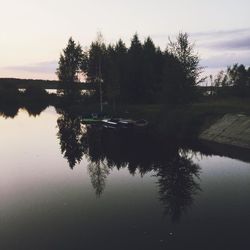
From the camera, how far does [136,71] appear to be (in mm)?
92500

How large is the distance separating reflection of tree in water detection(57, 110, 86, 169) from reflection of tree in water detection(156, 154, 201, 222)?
10764 mm

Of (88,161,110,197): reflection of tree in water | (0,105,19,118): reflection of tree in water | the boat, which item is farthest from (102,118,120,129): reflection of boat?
(0,105,19,118): reflection of tree in water

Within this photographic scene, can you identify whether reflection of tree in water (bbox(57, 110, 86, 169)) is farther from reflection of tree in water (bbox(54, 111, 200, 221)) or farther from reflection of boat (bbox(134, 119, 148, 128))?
reflection of boat (bbox(134, 119, 148, 128))

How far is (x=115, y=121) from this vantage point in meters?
75.1

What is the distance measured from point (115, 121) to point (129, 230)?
5330 centimetres

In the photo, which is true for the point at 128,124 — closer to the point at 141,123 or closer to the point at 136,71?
the point at 141,123

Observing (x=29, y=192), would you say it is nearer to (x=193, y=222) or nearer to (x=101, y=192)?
(x=101, y=192)

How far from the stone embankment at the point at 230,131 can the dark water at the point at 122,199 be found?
688cm

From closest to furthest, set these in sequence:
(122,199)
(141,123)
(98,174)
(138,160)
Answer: (122,199)
(98,174)
(138,160)
(141,123)

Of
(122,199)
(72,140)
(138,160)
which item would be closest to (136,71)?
(72,140)

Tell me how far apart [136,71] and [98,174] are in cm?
5928

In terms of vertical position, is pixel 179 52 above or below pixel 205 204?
above

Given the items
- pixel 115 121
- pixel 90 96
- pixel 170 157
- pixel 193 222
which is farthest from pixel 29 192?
pixel 90 96

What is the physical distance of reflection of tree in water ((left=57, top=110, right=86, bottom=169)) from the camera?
151 ft
